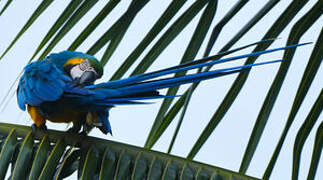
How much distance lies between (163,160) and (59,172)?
234 millimetres

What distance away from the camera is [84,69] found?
1.23 metres

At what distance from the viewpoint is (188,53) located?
99cm

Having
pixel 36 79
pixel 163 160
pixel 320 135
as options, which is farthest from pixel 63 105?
pixel 320 135

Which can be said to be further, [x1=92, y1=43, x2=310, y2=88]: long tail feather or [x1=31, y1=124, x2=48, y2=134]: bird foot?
[x1=31, y1=124, x2=48, y2=134]: bird foot

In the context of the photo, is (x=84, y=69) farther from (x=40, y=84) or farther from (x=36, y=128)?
(x=36, y=128)

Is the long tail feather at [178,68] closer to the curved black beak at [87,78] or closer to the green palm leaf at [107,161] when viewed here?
the green palm leaf at [107,161]

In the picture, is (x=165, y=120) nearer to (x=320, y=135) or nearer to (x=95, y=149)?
(x=95, y=149)

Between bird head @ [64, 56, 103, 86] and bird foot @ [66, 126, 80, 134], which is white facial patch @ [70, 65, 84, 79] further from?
bird foot @ [66, 126, 80, 134]

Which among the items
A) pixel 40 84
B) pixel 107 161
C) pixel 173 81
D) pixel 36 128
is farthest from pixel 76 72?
pixel 173 81

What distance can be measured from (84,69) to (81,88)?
0.27m

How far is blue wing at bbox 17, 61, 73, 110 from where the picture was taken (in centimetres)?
103

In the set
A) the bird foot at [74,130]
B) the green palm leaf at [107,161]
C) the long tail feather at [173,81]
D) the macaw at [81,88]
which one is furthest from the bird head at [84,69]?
the long tail feather at [173,81]

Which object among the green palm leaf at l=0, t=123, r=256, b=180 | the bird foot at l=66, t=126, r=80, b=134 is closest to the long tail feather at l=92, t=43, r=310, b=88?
the green palm leaf at l=0, t=123, r=256, b=180

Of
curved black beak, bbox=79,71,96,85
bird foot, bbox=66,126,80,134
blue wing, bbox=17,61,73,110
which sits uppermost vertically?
curved black beak, bbox=79,71,96,85
